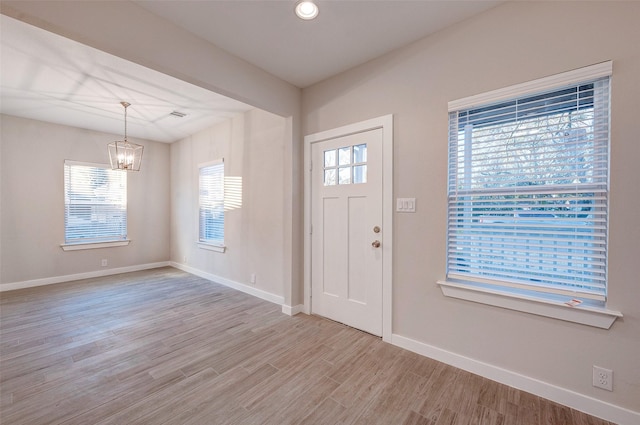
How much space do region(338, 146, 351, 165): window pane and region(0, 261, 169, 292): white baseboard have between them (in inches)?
202

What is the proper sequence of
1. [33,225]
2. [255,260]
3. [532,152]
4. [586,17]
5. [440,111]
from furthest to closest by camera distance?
[33,225], [255,260], [440,111], [532,152], [586,17]

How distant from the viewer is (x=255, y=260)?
13.1 ft

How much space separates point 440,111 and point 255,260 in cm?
312

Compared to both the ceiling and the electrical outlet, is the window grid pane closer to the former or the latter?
the ceiling

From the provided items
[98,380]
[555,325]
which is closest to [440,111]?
[555,325]

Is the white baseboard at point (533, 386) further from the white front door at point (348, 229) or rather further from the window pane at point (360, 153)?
the window pane at point (360, 153)

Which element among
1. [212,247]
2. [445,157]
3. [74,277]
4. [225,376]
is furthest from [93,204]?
[445,157]

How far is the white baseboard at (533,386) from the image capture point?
1587mm

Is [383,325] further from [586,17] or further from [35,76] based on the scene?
[35,76]

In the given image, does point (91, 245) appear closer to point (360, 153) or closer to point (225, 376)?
point (225, 376)

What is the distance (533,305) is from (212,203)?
15.4ft

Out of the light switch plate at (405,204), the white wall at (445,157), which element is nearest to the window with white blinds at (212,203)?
the white wall at (445,157)

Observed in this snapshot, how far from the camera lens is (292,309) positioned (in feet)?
10.6

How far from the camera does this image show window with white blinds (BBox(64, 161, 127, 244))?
477 centimetres
